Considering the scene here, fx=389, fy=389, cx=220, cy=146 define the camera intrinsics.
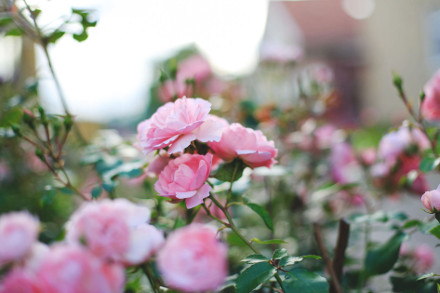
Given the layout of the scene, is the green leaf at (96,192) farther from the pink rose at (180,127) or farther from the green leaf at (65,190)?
the pink rose at (180,127)

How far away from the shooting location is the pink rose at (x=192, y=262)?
40 cm

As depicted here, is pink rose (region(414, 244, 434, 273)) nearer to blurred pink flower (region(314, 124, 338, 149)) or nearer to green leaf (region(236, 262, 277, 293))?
blurred pink flower (region(314, 124, 338, 149))

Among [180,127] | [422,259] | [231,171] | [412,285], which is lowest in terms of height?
[422,259]

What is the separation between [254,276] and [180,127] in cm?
27

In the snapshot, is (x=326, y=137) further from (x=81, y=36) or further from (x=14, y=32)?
(x=14, y=32)

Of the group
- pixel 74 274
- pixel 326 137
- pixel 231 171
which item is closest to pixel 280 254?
pixel 231 171

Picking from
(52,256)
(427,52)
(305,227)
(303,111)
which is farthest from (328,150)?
(427,52)

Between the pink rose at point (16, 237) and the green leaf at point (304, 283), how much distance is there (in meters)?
0.37

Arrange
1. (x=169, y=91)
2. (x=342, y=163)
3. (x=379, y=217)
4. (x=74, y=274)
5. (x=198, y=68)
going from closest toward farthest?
1. (x=74, y=274)
2. (x=379, y=217)
3. (x=169, y=91)
4. (x=342, y=163)
5. (x=198, y=68)

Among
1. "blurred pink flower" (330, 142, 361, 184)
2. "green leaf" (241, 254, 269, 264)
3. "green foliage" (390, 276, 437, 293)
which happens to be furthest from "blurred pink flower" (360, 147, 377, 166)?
"green leaf" (241, 254, 269, 264)

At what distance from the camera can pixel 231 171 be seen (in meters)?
0.73

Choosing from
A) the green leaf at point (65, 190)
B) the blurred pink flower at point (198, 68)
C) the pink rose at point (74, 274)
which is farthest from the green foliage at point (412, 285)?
the blurred pink flower at point (198, 68)

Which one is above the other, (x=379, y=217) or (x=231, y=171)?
(x=231, y=171)

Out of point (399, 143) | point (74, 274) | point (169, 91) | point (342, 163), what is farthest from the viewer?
point (342, 163)
